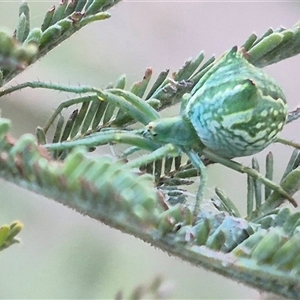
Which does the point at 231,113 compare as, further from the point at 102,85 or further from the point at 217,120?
the point at 102,85

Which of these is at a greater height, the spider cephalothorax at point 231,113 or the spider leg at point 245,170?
the spider cephalothorax at point 231,113

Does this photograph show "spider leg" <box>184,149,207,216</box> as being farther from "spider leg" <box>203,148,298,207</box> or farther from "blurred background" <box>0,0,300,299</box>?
"blurred background" <box>0,0,300,299</box>

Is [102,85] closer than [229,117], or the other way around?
[229,117]

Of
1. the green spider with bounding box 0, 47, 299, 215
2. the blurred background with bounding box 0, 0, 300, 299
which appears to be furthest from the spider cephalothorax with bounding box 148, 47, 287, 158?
the blurred background with bounding box 0, 0, 300, 299

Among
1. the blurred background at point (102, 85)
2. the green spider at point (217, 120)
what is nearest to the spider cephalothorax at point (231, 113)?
the green spider at point (217, 120)

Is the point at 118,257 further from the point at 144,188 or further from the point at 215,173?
the point at 144,188

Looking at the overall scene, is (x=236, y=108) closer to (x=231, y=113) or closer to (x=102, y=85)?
(x=231, y=113)

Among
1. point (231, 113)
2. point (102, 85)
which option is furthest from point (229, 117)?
point (102, 85)

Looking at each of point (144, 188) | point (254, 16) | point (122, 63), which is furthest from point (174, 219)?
point (254, 16)

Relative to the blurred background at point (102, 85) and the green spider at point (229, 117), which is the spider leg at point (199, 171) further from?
the blurred background at point (102, 85)

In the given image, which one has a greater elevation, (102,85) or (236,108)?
(102,85)
